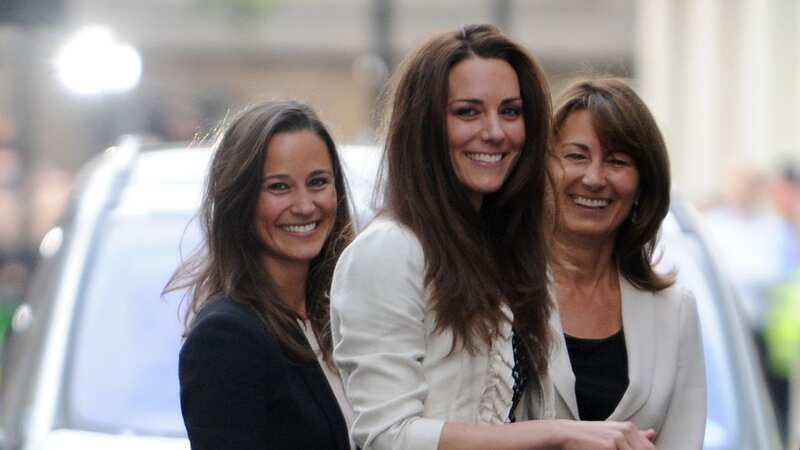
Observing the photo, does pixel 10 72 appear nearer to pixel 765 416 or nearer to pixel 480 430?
pixel 765 416

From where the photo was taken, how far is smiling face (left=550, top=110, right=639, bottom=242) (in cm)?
426

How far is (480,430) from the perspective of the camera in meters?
3.67

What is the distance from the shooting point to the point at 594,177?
424 centimetres

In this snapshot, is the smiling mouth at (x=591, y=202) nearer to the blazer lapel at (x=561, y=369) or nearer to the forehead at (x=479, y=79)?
the blazer lapel at (x=561, y=369)

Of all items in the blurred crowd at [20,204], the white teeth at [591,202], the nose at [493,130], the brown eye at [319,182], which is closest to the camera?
the nose at [493,130]

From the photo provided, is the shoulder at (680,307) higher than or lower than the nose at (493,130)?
lower

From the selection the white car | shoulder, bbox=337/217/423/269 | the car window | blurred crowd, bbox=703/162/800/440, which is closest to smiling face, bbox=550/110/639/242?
shoulder, bbox=337/217/423/269

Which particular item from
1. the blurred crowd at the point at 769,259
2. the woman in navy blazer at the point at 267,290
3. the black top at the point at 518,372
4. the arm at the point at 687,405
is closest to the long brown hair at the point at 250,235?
the woman in navy blazer at the point at 267,290

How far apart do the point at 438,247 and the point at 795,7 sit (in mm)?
21765

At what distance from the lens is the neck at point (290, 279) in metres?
4.20

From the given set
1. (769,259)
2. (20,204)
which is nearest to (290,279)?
(769,259)

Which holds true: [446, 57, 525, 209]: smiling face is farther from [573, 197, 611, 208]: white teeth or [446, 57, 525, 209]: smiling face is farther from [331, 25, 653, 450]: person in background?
[573, 197, 611, 208]: white teeth

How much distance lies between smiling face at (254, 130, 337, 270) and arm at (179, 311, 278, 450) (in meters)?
0.26

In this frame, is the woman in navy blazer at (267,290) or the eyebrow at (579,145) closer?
the woman in navy blazer at (267,290)
